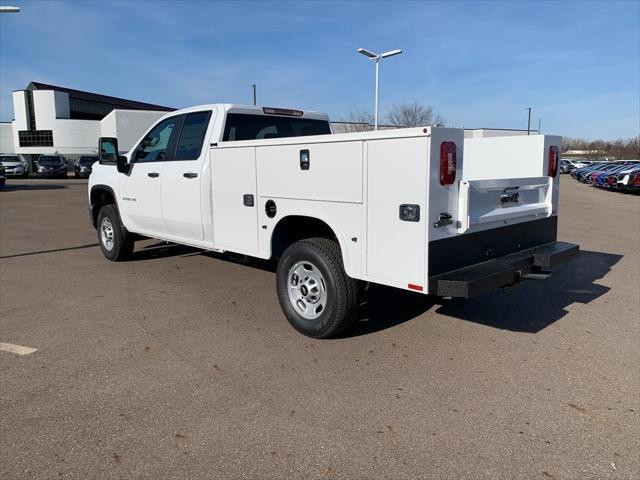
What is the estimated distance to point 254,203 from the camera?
17.5 ft

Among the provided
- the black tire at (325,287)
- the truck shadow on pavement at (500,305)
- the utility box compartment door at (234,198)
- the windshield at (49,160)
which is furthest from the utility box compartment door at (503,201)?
the windshield at (49,160)

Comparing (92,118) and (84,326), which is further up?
(92,118)

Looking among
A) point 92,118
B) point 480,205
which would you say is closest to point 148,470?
point 480,205

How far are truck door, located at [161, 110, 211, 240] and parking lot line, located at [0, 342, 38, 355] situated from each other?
7.11 ft

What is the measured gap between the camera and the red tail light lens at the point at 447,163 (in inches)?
153

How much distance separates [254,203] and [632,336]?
3815 mm

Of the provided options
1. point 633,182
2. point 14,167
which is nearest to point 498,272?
point 633,182

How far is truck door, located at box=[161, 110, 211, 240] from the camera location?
6.11 metres

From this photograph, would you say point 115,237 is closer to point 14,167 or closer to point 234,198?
point 234,198

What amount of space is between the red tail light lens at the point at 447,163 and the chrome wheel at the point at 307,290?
4.71 feet

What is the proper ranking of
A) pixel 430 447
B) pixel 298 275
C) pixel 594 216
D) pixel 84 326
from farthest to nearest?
pixel 594 216
pixel 84 326
pixel 298 275
pixel 430 447

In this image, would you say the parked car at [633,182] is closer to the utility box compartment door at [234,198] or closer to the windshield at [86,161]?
the utility box compartment door at [234,198]

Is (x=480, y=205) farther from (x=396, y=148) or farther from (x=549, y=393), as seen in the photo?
(x=549, y=393)

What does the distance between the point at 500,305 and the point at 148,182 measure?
4.61 m
